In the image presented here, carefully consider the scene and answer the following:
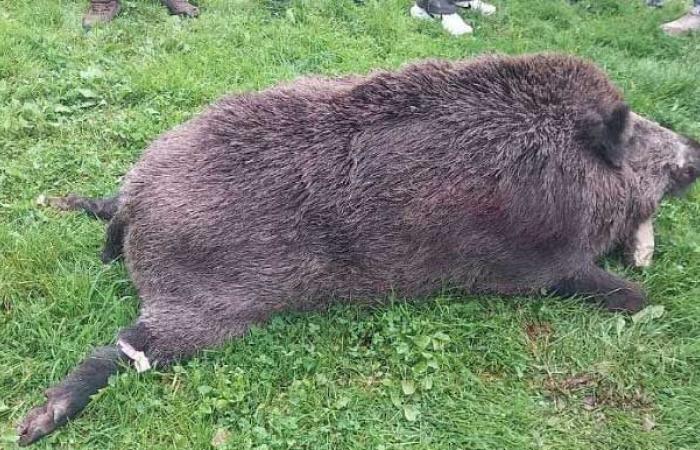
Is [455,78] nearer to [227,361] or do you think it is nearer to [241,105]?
[241,105]

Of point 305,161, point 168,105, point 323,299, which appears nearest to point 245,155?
point 305,161

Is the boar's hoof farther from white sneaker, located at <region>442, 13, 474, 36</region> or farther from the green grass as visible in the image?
white sneaker, located at <region>442, 13, 474, 36</region>

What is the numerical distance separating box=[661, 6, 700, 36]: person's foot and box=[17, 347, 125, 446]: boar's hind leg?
222 inches

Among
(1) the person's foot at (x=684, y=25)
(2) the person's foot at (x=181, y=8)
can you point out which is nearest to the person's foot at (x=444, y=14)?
(1) the person's foot at (x=684, y=25)

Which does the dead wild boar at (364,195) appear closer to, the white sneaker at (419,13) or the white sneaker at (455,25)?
the white sneaker at (455,25)

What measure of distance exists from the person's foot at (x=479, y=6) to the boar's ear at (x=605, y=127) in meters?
3.35

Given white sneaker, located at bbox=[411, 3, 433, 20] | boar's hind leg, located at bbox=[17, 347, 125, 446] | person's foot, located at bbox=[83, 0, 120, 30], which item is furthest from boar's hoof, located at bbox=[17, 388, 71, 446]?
white sneaker, located at bbox=[411, 3, 433, 20]

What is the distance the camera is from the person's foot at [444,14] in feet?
21.4

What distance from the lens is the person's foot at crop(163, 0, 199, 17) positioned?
6488 mm

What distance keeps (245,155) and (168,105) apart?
1968mm

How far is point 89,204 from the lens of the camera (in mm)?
4414

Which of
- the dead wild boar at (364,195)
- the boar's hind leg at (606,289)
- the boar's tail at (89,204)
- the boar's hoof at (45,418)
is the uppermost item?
the dead wild boar at (364,195)

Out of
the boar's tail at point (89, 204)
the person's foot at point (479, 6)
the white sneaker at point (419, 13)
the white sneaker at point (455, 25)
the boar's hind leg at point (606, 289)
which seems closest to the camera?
the boar's hind leg at point (606, 289)

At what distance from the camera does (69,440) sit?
3293 millimetres
